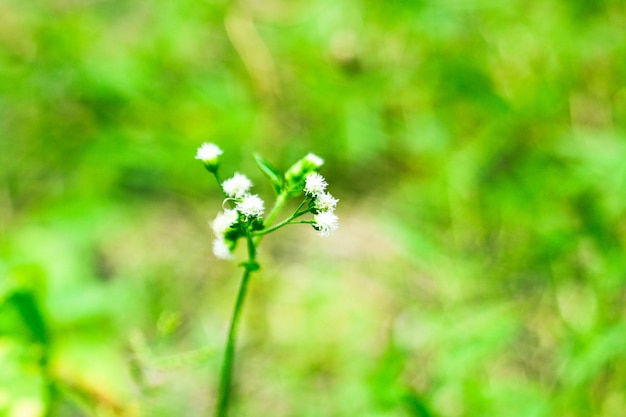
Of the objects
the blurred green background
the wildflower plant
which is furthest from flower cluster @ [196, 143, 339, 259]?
the blurred green background

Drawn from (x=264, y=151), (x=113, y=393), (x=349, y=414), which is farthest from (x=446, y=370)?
(x=264, y=151)

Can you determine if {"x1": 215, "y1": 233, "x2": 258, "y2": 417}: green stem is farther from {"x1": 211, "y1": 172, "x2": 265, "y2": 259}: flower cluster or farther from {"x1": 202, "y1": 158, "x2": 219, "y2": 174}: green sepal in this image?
{"x1": 202, "y1": 158, "x2": 219, "y2": 174}: green sepal

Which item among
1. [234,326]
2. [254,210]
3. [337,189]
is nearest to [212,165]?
[254,210]

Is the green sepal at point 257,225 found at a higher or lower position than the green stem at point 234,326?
higher

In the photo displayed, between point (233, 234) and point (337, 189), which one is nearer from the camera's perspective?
point (233, 234)

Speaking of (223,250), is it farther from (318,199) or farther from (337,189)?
(337,189)

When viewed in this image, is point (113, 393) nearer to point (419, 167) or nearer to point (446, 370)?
point (446, 370)

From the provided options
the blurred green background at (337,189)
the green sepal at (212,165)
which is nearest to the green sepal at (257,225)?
the green sepal at (212,165)

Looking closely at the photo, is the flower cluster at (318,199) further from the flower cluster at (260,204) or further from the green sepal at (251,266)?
the green sepal at (251,266)
